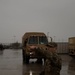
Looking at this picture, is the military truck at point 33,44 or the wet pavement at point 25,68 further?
the military truck at point 33,44

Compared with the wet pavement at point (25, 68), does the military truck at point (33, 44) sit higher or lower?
higher

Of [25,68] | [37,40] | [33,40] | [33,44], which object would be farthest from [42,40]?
[25,68]

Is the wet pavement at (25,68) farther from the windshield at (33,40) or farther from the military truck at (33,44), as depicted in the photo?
the windshield at (33,40)

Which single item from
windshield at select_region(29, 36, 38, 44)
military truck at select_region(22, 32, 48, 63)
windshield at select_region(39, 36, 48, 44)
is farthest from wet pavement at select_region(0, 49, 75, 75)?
windshield at select_region(39, 36, 48, 44)

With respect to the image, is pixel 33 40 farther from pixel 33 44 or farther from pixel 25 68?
pixel 25 68

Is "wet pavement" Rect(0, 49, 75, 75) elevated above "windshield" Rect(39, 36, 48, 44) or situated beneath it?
situated beneath

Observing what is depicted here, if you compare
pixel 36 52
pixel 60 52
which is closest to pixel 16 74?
pixel 36 52

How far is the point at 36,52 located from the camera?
25859 mm

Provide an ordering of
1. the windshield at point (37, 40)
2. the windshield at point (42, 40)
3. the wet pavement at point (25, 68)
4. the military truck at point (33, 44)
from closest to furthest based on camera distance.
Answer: the wet pavement at point (25, 68)
the military truck at point (33, 44)
the windshield at point (37, 40)
the windshield at point (42, 40)

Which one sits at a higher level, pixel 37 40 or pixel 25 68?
pixel 37 40

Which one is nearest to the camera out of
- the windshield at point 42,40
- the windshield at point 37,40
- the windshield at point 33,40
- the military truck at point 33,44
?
the military truck at point 33,44

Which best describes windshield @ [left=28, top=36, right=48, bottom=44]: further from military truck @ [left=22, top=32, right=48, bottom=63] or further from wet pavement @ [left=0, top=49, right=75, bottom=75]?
→ wet pavement @ [left=0, top=49, right=75, bottom=75]

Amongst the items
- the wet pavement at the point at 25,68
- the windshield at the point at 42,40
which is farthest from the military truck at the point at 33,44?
the wet pavement at the point at 25,68

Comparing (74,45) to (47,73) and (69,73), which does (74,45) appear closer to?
(69,73)
